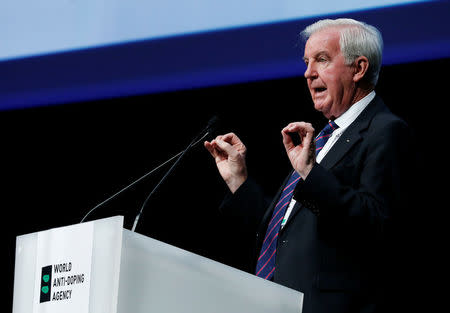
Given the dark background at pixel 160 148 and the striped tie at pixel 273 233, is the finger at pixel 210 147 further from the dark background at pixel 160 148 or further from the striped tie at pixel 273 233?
the dark background at pixel 160 148

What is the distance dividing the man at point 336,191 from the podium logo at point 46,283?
0.64 meters

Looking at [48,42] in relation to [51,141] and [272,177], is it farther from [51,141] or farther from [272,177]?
[272,177]

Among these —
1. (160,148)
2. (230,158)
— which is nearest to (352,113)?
(230,158)

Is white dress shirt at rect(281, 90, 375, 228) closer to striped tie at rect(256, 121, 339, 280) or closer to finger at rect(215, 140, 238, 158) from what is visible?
striped tie at rect(256, 121, 339, 280)

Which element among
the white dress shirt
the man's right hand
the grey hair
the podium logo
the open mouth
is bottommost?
the podium logo

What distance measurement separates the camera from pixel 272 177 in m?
3.19

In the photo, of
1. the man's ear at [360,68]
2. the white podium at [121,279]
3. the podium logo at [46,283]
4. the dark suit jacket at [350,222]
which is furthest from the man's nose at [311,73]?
the podium logo at [46,283]

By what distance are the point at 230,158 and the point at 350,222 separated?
50 cm

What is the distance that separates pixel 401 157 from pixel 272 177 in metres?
1.33

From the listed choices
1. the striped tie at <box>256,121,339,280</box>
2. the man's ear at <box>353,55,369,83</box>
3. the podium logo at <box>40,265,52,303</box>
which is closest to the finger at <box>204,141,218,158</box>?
the striped tie at <box>256,121,339,280</box>

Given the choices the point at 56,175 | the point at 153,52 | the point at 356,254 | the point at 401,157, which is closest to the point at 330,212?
the point at 356,254

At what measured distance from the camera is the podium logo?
1398 millimetres

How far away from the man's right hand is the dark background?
3.38 feet

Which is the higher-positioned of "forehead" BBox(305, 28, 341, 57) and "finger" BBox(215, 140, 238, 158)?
"forehead" BBox(305, 28, 341, 57)
